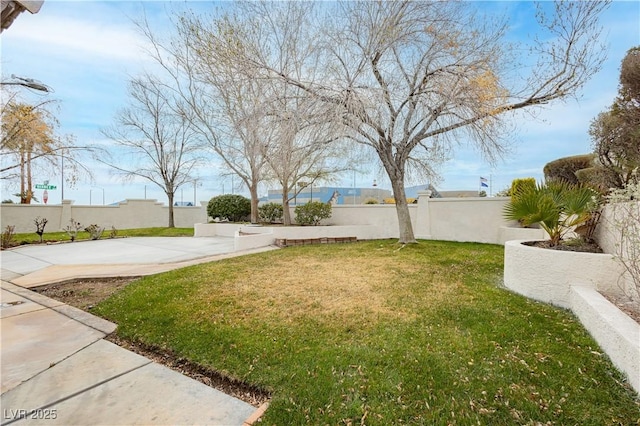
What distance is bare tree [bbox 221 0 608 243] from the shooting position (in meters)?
7.14

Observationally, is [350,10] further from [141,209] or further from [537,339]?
[141,209]

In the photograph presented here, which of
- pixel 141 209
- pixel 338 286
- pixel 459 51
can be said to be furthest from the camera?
pixel 141 209

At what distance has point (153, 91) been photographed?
1692cm

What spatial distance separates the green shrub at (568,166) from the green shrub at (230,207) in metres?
14.0

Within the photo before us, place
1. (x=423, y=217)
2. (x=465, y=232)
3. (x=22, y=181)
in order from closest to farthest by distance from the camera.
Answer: (x=465, y=232) → (x=423, y=217) → (x=22, y=181)

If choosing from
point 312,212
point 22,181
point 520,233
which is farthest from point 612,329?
point 22,181

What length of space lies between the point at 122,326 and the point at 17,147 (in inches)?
617

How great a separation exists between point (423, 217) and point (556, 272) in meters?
7.32

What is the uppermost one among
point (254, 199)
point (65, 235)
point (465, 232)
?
point (254, 199)

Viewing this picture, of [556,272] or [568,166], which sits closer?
[556,272]

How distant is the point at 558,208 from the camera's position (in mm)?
4730

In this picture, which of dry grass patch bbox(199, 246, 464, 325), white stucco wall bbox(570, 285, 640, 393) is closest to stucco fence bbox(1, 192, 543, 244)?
dry grass patch bbox(199, 246, 464, 325)

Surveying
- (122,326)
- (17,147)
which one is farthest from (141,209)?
(122,326)

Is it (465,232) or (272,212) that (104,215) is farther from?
(465,232)
